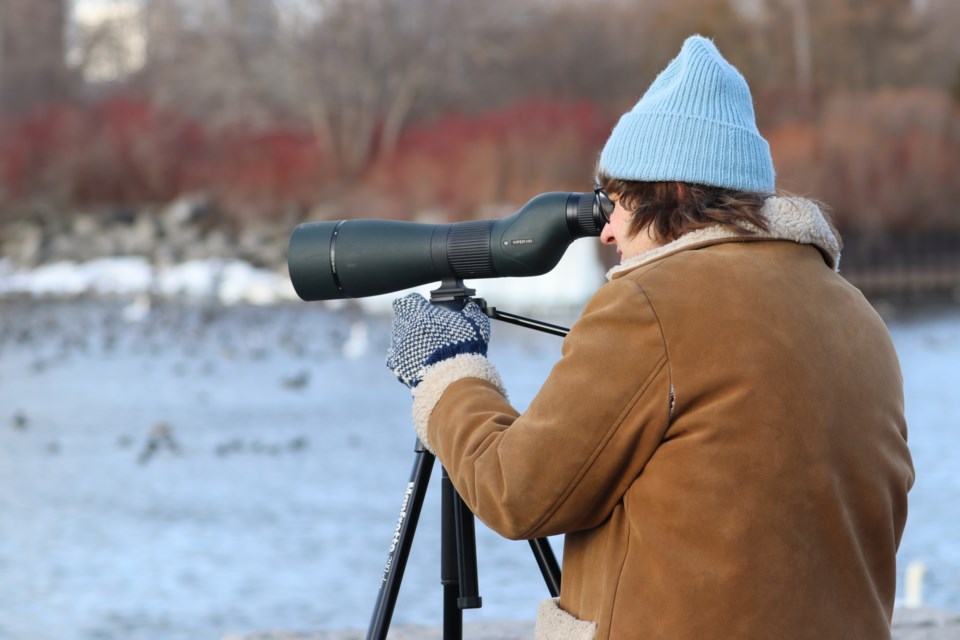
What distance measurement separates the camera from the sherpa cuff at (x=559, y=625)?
155cm

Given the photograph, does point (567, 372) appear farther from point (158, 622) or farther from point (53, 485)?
point (53, 485)

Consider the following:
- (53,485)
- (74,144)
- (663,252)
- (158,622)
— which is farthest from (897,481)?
(74,144)

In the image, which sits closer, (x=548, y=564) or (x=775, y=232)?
(x=775, y=232)

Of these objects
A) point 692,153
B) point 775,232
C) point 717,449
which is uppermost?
point 692,153

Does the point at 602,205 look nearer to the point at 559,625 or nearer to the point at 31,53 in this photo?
the point at 559,625

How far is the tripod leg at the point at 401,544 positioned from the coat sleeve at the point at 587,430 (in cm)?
42

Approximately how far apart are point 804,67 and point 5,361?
29.4 meters

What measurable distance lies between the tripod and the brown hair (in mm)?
406

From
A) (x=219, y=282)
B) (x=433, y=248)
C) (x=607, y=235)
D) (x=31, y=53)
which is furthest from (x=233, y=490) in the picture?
(x=31, y=53)

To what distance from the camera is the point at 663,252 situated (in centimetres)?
153

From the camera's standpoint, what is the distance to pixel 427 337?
5.74ft

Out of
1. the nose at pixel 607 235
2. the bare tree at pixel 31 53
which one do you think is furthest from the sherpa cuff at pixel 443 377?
the bare tree at pixel 31 53

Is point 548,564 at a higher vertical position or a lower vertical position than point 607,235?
lower

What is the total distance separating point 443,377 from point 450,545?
42cm
